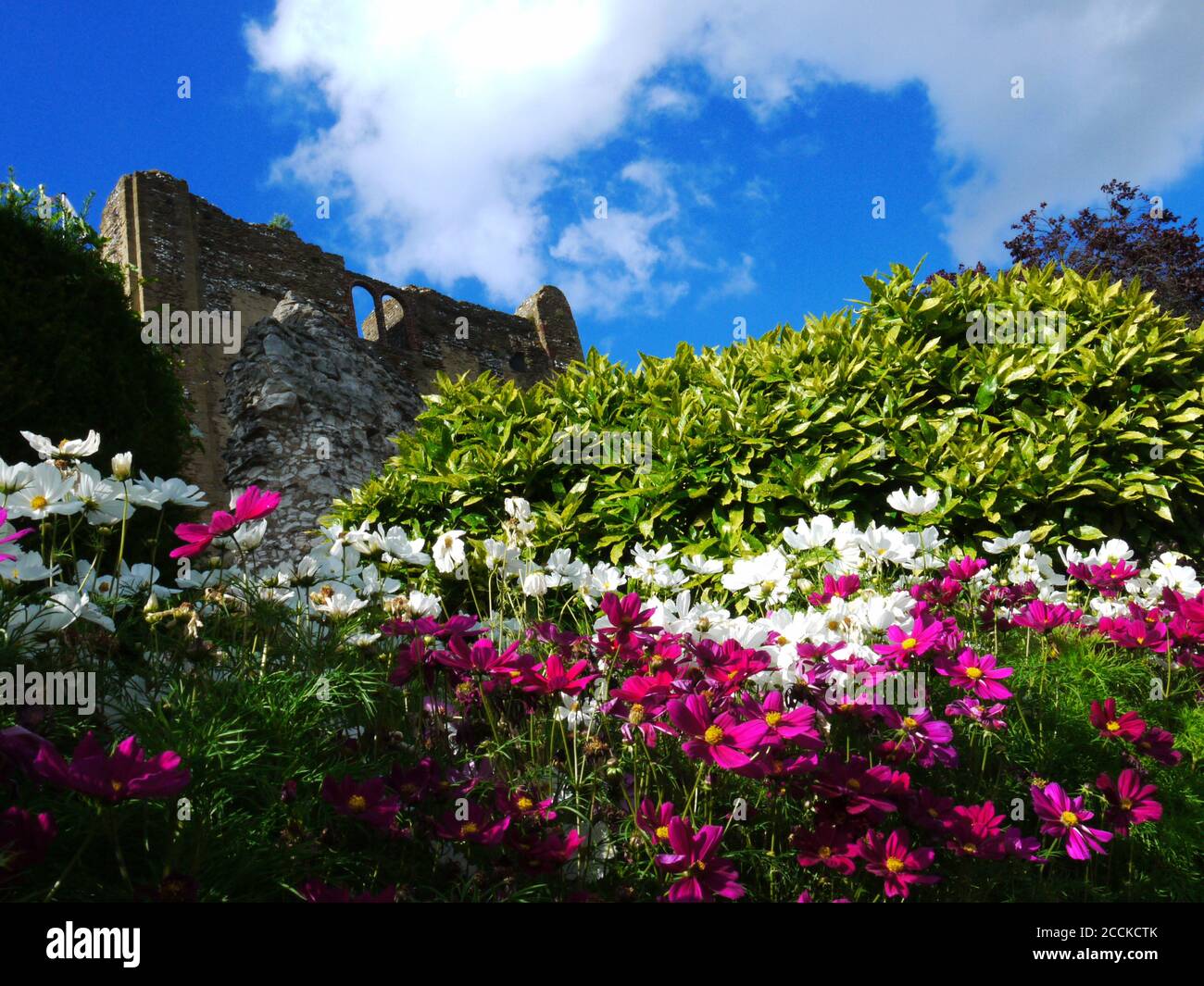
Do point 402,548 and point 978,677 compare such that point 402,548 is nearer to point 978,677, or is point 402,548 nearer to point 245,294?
point 978,677

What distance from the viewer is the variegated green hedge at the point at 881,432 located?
13.7ft

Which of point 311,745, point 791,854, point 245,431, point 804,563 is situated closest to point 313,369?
point 245,431

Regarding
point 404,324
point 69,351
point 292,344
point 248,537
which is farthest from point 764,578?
point 404,324

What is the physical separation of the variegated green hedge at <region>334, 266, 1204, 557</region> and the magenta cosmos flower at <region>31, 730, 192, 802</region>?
3.08 m

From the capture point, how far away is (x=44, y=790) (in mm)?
1558

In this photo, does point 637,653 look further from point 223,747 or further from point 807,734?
point 223,747

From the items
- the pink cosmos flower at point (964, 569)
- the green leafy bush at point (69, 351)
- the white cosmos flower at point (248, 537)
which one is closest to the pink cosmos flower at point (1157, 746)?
the pink cosmos flower at point (964, 569)

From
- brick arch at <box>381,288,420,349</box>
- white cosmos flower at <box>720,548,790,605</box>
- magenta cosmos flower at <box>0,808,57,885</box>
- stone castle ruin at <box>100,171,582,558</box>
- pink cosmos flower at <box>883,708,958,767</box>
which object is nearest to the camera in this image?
magenta cosmos flower at <box>0,808,57,885</box>

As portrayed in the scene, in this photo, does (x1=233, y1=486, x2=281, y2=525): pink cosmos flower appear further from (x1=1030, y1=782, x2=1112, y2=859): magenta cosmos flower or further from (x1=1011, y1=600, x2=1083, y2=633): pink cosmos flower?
(x1=1011, y1=600, x2=1083, y2=633): pink cosmos flower

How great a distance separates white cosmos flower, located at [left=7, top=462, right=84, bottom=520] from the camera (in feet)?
6.23

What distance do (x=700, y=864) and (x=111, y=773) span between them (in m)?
0.98

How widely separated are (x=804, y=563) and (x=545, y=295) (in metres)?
21.4

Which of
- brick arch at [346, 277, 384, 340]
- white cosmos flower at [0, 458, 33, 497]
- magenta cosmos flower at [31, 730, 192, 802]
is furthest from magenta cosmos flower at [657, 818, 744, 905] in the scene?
brick arch at [346, 277, 384, 340]
